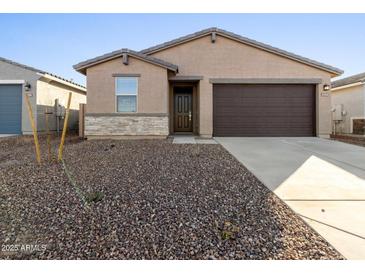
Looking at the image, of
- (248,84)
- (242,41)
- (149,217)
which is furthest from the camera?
Result: (248,84)

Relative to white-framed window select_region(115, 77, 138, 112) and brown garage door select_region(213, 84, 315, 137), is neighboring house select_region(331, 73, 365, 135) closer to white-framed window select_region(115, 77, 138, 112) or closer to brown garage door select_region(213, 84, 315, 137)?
brown garage door select_region(213, 84, 315, 137)

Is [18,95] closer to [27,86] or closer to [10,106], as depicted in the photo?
[10,106]

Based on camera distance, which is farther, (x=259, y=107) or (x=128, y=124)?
(x=259, y=107)

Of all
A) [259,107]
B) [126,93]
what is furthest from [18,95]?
[259,107]

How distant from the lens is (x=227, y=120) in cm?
1141

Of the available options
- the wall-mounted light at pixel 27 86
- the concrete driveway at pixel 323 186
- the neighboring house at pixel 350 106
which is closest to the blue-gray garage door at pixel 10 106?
the wall-mounted light at pixel 27 86

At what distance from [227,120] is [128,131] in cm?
497

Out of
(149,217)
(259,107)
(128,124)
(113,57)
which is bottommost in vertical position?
(149,217)

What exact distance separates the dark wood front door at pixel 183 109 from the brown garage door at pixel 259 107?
5.42 feet

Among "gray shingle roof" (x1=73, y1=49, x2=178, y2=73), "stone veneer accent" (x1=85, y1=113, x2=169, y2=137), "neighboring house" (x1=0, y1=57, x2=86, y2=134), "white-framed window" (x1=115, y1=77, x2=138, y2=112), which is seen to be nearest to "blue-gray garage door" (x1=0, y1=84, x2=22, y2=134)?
"neighboring house" (x1=0, y1=57, x2=86, y2=134)

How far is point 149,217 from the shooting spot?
291cm

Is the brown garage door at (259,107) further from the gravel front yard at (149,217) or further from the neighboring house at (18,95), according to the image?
the neighboring house at (18,95)

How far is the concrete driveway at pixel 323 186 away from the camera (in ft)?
8.54

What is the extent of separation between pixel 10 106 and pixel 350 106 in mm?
20645
